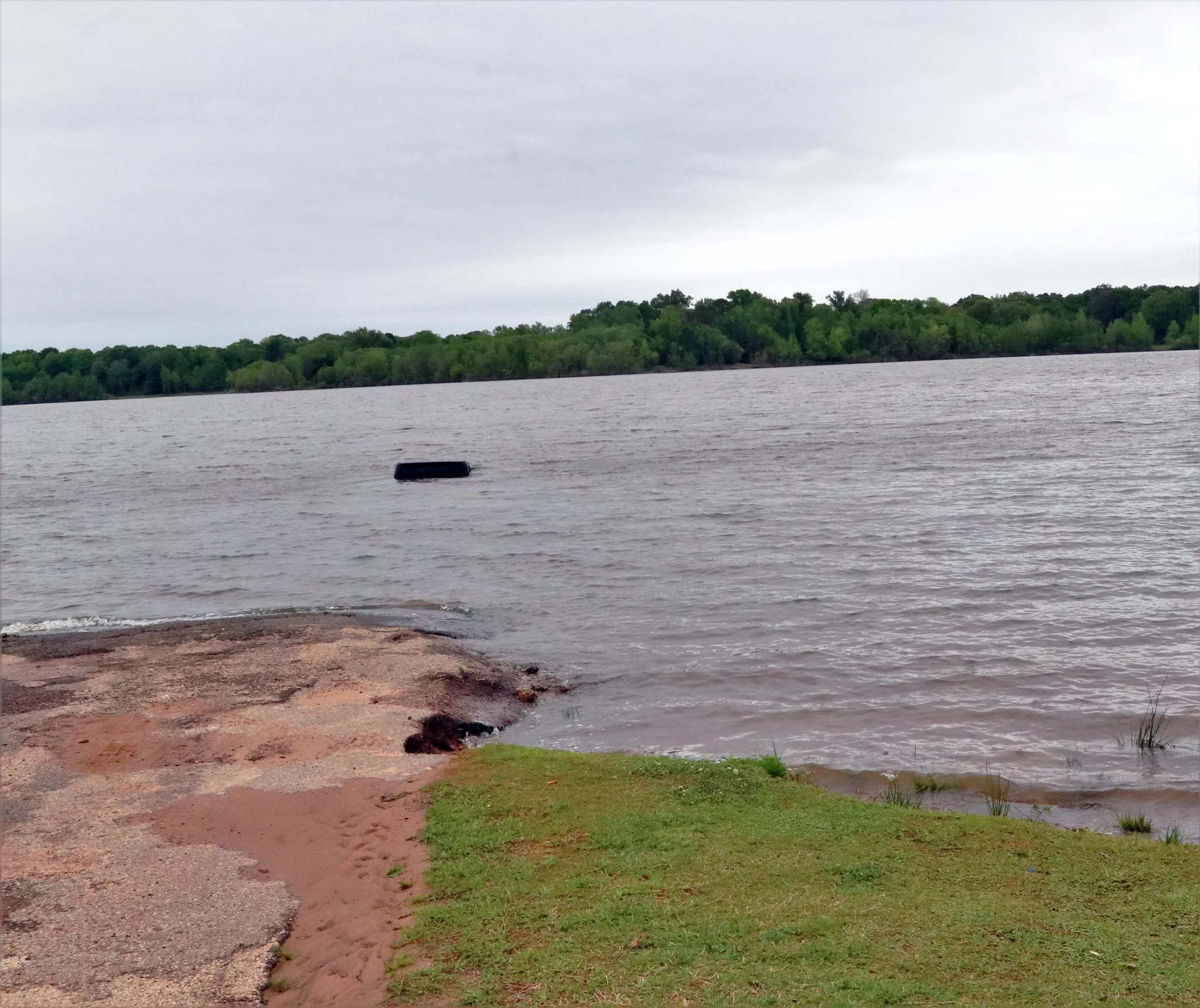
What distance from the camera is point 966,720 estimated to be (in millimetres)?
12070

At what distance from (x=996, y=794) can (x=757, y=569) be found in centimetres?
1166

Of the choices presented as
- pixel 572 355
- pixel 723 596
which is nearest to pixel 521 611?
pixel 723 596

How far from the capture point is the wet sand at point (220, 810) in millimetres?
6492

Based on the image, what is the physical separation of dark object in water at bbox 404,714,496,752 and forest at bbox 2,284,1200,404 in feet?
527

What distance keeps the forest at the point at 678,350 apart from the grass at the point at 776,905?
540 ft

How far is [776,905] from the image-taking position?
6441 millimetres

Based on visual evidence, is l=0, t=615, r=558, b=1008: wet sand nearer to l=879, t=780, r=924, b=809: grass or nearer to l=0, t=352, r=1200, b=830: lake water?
l=0, t=352, r=1200, b=830: lake water

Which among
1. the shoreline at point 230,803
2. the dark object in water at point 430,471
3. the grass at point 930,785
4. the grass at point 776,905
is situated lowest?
the grass at point 930,785

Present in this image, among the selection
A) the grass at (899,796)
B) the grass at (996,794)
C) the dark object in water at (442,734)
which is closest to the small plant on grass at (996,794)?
the grass at (996,794)

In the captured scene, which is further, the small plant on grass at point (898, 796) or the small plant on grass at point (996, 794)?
the small plant on grass at point (996, 794)

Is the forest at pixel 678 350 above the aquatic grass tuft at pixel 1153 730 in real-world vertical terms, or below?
above

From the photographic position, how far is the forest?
171625 millimetres

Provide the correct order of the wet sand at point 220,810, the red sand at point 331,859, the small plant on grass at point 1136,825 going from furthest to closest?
1. the small plant on grass at point 1136,825
2. the wet sand at point 220,810
3. the red sand at point 331,859

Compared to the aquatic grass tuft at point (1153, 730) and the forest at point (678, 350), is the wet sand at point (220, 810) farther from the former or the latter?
the forest at point (678, 350)
